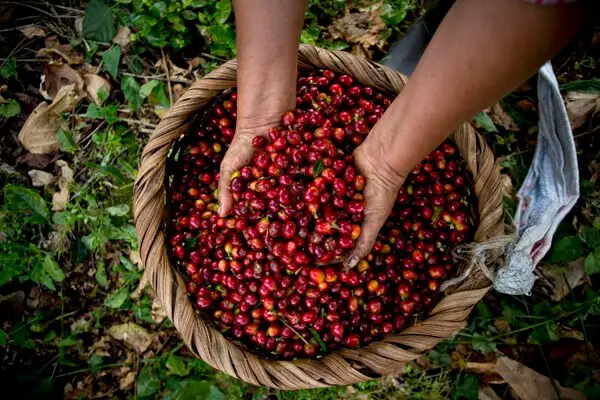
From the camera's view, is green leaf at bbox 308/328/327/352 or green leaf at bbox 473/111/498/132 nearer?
green leaf at bbox 308/328/327/352

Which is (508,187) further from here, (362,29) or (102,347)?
(102,347)

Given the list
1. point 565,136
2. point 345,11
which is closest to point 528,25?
point 565,136

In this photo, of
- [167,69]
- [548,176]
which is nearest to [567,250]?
[548,176]

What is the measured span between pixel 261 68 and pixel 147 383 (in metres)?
1.95

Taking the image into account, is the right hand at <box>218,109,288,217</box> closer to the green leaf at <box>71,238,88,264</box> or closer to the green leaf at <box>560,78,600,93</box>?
the green leaf at <box>71,238,88,264</box>

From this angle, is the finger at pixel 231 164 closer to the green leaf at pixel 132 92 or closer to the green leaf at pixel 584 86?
the green leaf at pixel 132 92

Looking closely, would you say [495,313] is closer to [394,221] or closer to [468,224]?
[468,224]

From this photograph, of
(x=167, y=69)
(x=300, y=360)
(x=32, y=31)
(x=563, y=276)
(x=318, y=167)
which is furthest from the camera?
(x=32, y=31)

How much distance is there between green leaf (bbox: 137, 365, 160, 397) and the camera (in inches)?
97.3

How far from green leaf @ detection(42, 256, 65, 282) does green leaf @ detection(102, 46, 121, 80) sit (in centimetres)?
131

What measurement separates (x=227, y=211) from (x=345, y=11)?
77.3 inches

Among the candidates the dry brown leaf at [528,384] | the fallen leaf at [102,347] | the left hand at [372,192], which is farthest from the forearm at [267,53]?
the dry brown leaf at [528,384]

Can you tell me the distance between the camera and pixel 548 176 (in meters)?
2.56

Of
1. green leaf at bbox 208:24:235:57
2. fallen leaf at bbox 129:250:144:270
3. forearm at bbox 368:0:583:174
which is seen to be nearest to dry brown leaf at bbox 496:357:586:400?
forearm at bbox 368:0:583:174
